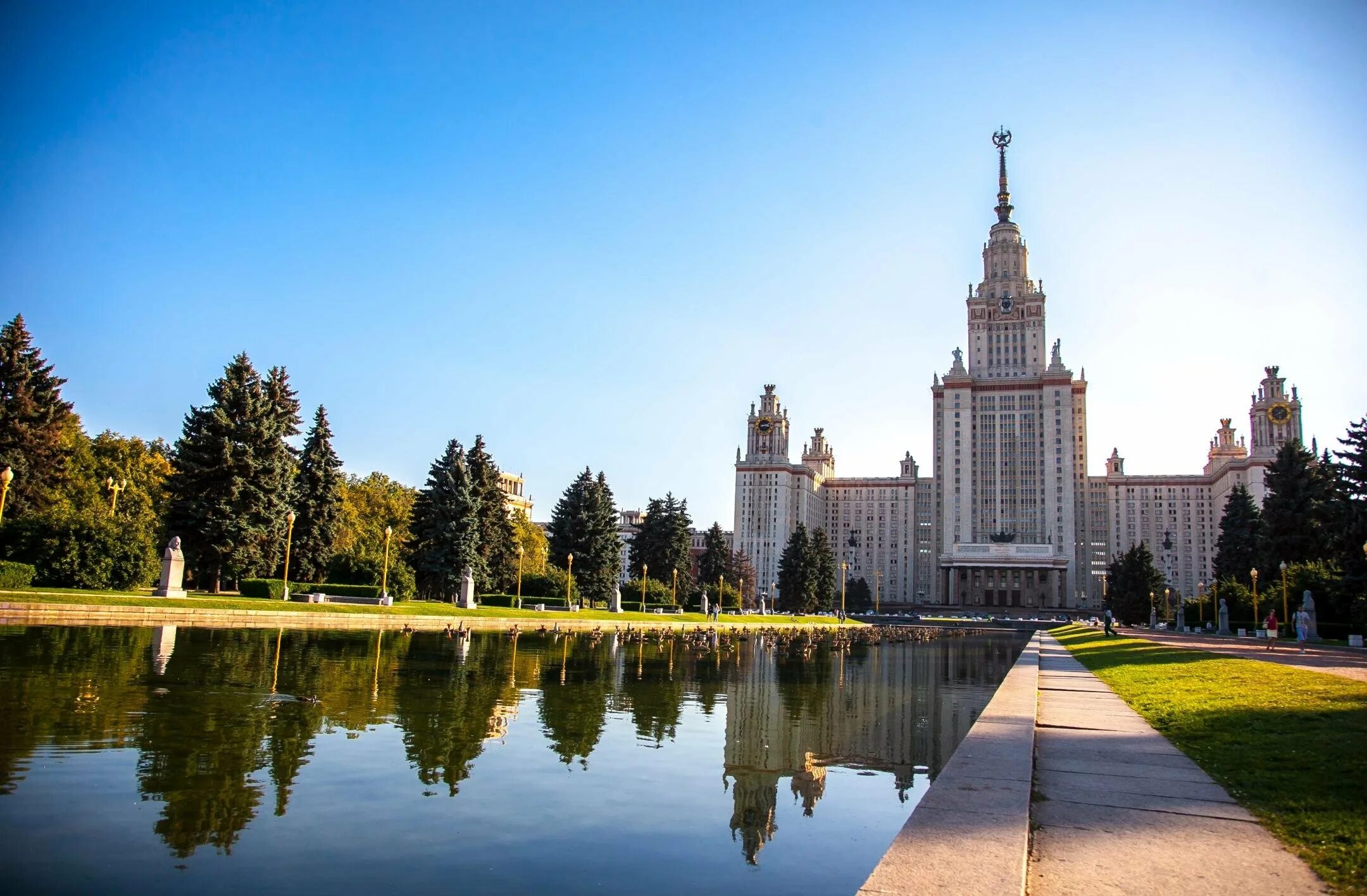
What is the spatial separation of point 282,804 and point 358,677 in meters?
9.39

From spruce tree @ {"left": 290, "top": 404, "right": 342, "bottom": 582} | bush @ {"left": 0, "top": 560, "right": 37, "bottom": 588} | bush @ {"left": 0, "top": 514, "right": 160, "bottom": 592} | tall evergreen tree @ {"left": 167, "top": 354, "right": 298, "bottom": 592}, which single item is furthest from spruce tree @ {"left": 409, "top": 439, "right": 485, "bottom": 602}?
bush @ {"left": 0, "top": 560, "right": 37, "bottom": 588}

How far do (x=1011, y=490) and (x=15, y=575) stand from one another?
147425 mm

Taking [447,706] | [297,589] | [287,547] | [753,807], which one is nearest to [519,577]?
[297,589]

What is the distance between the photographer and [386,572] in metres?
48.1

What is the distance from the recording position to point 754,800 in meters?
8.70

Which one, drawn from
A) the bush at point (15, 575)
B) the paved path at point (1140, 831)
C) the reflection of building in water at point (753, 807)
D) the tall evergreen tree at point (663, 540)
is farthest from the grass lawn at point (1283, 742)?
the tall evergreen tree at point (663, 540)

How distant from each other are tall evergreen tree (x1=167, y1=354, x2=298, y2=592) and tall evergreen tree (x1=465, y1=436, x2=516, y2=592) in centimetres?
1357

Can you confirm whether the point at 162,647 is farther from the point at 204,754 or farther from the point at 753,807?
the point at 753,807

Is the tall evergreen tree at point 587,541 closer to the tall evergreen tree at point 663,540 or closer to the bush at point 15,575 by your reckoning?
the tall evergreen tree at point 663,540

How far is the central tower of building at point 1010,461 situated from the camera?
147750mm

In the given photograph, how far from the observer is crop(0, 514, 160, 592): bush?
109ft

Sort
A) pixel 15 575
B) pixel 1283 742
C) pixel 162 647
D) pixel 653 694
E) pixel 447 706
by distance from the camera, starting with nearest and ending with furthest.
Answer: pixel 1283 742 → pixel 447 706 → pixel 653 694 → pixel 162 647 → pixel 15 575

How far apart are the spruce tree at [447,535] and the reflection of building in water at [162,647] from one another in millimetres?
28413

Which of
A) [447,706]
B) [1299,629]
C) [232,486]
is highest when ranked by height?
[232,486]
